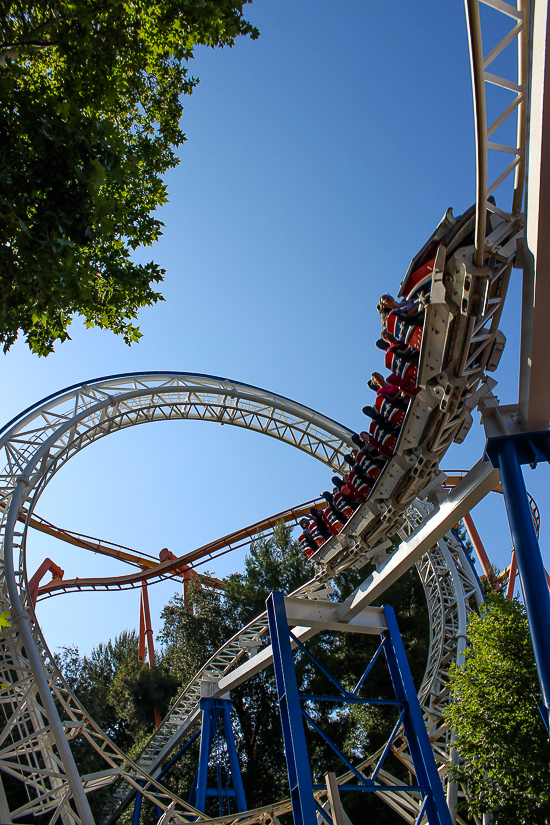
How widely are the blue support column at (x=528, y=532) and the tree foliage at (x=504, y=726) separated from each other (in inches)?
109

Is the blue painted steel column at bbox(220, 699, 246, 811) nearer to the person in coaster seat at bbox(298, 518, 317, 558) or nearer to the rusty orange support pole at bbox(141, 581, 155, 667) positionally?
the person in coaster seat at bbox(298, 518, 317, 558)

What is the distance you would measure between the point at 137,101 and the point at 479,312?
4.37m

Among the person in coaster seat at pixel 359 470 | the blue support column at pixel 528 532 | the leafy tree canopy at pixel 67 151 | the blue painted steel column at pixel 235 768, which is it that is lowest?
the blue painted steel column at pixel 235 768

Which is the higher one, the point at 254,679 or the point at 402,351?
the point at 402,351

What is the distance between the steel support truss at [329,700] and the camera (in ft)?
19.4

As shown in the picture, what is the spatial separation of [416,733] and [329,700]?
107cm

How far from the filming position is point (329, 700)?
6.55 meters

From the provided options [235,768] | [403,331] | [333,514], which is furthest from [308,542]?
[235,768]

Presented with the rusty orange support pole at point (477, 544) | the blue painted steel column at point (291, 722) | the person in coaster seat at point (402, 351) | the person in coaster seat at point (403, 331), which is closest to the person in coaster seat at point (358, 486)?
the blue painted steel column at point (291, 722)

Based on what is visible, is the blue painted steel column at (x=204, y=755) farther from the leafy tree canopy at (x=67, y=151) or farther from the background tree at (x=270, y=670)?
the leafy tree canopy at (x=67, y=151)

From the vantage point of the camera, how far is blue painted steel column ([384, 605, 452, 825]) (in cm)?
601

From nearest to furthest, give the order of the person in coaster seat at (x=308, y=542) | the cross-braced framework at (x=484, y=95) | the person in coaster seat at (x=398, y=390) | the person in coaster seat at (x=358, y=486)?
1. the cross-braced framework at (x=484, y=95)
2. the person in coaster seat at (x=398, y=390)
3. the person in coaster seat at (x=358, y=486)
4. the person in coaster seat at (x=308, y=542)

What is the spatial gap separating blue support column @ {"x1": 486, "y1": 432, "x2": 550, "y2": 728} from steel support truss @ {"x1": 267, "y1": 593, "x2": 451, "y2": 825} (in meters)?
2.46

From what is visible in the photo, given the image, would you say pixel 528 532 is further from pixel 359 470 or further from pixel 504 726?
pixel 504 726
